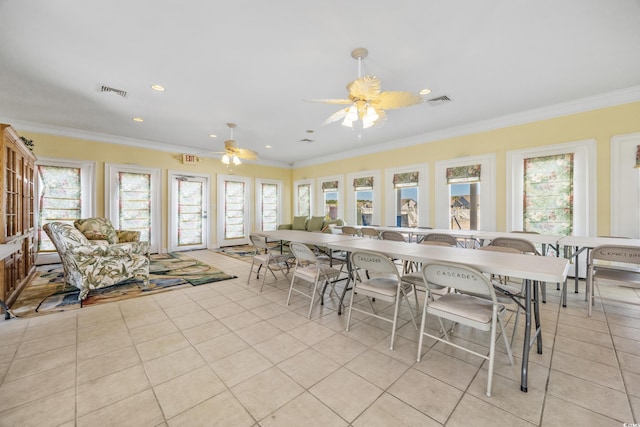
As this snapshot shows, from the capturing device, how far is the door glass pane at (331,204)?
26.3 ft

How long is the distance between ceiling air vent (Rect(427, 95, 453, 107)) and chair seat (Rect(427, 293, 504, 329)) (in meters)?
3.20

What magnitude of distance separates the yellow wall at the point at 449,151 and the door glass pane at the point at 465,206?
40 centimetres

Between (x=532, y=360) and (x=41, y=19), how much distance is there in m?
5.17

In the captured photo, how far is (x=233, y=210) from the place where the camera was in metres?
8.23

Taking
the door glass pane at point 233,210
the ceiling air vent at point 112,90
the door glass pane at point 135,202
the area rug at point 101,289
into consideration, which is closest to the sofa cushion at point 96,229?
the area rug at point 101,289

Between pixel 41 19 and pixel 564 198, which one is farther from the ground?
pixel 41 19

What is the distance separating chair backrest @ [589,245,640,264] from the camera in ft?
8.24

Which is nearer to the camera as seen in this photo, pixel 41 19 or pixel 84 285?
pixel 41 19

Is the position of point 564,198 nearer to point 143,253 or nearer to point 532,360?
point 532,360

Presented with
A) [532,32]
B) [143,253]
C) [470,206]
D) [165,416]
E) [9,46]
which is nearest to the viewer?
[165,416]

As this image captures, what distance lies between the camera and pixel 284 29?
2.47 metres

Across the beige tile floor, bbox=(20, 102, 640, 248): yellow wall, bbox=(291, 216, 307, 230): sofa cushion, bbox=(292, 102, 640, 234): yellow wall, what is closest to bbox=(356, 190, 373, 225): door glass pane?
bbox=(292, 102, 640, 234): yellow wall

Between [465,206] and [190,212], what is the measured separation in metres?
7.16

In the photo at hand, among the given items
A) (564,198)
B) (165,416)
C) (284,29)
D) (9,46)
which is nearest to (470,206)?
(564,198)
